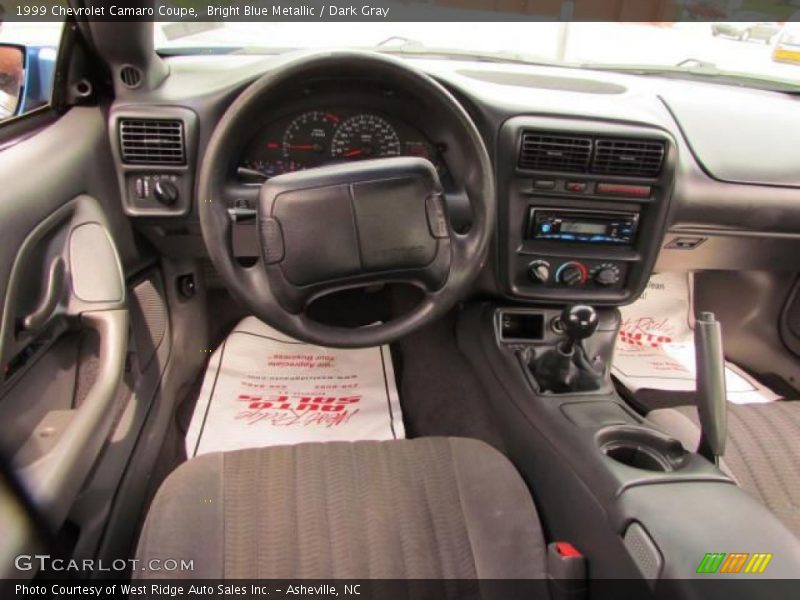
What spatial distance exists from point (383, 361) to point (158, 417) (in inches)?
27.1

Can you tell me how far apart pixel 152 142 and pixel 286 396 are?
2.56 ft

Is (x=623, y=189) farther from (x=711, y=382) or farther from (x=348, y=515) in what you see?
(x=348, y=515)

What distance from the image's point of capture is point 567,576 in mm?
1020

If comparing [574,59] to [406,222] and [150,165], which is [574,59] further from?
[150,165]

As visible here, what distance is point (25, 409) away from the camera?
1.01 meters

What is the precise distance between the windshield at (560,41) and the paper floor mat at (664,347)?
2.58 feet

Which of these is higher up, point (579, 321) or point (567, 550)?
point (579, 321)

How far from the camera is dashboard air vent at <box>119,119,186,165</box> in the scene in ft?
4.16

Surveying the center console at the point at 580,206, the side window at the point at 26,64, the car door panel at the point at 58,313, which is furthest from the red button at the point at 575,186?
the side window at the point at 26,64

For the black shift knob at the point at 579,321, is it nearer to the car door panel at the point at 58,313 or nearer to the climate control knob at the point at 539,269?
the climate control knob at the point at 539,269

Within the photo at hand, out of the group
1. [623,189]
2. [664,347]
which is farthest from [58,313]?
[664,347]

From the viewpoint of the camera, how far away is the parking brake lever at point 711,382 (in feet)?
3.70

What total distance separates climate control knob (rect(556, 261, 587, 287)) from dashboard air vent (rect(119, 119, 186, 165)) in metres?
0.96

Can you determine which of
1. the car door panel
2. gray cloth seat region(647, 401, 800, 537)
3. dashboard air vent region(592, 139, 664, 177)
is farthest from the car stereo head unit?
the car door panel
